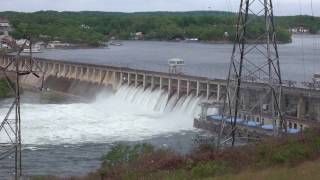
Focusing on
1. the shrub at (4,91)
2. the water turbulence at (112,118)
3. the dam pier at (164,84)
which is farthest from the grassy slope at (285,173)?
the shrub at (4,91)

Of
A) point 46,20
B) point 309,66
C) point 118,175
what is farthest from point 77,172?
point 46,20

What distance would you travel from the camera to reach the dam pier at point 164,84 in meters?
37.0

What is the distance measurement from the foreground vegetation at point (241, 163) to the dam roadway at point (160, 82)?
4.42 metres

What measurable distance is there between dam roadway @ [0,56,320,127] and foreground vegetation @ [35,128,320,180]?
4417mm

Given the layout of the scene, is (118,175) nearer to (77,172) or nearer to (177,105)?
(77,172)

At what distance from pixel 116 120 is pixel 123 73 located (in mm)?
14351

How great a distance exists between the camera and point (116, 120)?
44.7m

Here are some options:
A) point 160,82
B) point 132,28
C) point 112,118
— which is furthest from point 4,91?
point 132,28

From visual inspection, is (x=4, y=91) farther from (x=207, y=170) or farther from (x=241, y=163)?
(x=207, y=170)

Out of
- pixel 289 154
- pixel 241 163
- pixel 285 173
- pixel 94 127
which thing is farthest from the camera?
pixel 94 127

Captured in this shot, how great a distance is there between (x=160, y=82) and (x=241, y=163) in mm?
37489

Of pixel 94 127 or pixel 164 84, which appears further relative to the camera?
pixel 164 84

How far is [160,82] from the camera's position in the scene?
52.0 meters

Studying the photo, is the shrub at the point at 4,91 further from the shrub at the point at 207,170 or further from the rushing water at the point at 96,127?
the shrub at the point at 207,170
